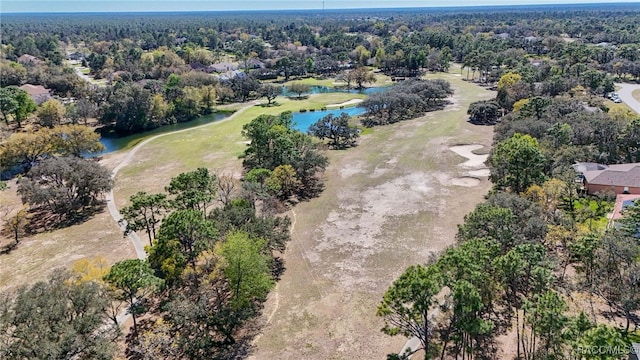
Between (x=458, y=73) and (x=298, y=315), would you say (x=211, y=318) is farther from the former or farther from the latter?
(x=458, y=73)

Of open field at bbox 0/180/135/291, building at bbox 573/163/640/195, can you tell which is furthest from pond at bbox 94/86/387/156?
building at bbox 573/163/640/195

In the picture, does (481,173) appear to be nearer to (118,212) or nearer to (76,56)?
(118,212)

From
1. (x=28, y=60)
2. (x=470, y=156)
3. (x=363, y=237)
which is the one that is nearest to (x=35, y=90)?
(x=28, y=60)

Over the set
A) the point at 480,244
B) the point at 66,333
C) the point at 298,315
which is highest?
the point at 480,244

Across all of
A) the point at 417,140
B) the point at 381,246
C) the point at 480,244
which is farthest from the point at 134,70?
the point at 480,244

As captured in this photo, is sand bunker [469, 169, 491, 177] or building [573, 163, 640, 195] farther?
sand bunker [469, 169, 491, 177]

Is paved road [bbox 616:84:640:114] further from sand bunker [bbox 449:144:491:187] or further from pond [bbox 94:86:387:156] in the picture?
pond [bbox 94:86:387:156]

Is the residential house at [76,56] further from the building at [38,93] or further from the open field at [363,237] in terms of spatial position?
the open field at [363,237]
